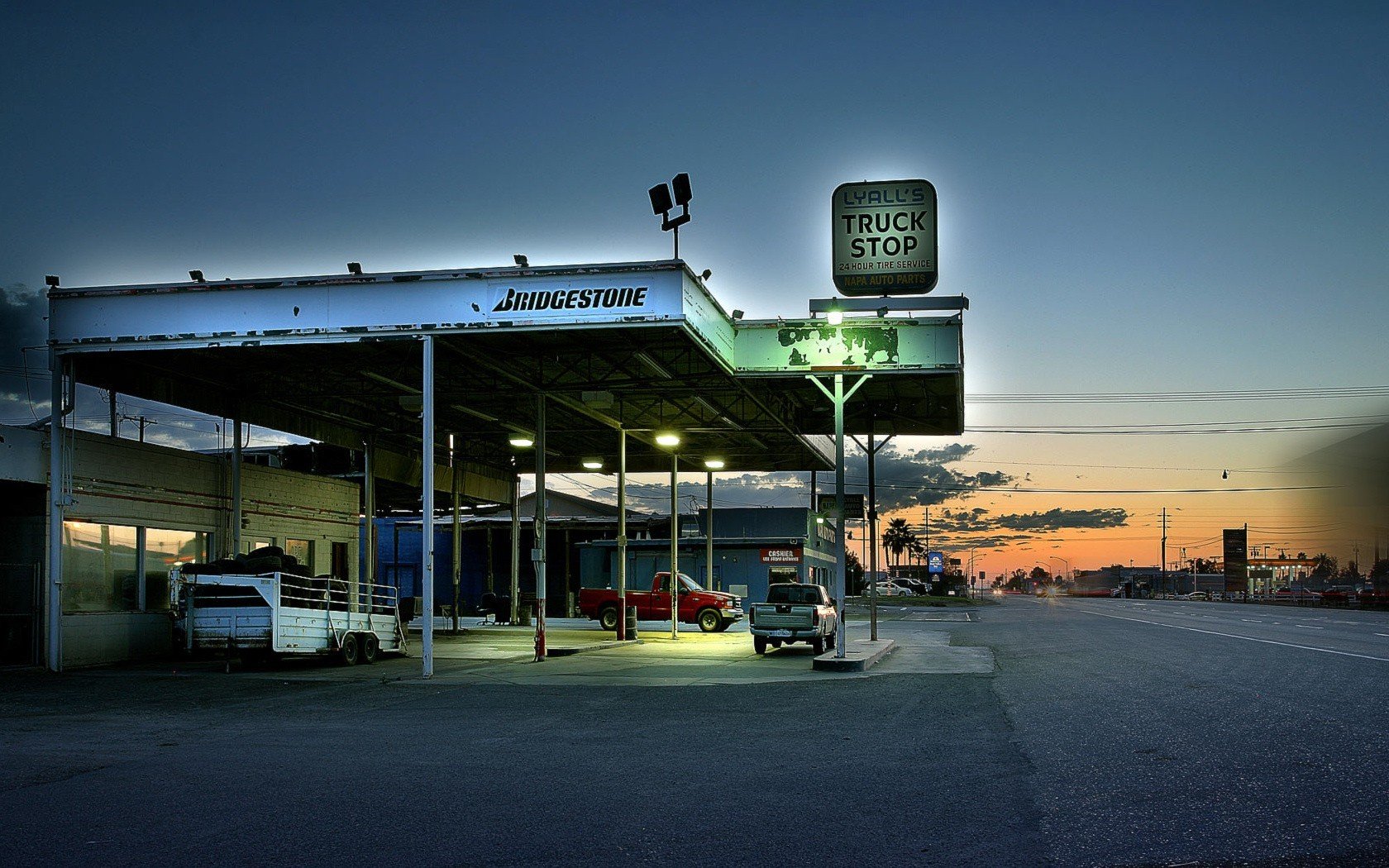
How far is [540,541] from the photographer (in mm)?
23781

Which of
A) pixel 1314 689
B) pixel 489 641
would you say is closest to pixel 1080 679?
pixel 1314 689

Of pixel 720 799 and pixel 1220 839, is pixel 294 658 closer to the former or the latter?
pixel 720 799

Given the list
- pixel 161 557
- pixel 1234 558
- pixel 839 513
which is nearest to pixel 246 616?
pixel 161 557

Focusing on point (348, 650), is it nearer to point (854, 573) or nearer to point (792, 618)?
point (792, 618)

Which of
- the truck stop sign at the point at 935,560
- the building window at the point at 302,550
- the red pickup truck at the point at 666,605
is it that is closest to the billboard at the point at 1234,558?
the truck stop sign at the point at 935,560

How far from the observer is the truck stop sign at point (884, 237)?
2248cm

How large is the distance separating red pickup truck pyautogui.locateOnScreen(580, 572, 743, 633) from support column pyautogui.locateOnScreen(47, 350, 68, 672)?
64.9ft

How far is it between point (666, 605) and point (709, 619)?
1.74 m

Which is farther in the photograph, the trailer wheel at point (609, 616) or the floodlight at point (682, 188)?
the trailer wheel at point (609, 616)

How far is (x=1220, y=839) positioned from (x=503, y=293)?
15523 millimetres

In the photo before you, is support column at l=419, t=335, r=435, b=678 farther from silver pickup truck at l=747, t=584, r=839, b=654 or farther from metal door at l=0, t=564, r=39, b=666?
silver pickup truck at l=747, t=584, r=839, b=654

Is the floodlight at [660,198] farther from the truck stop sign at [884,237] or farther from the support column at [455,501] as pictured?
the support column at [455,501]

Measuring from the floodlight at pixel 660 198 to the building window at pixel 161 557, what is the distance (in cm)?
1244

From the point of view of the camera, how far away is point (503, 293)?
20.0 meters
